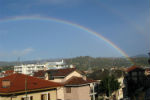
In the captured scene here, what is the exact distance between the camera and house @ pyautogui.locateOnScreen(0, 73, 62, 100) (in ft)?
54.0

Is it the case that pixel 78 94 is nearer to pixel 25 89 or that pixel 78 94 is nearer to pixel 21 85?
pixel 21 85

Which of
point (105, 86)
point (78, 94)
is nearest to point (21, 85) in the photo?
point (78, 94)

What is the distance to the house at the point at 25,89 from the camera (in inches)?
648

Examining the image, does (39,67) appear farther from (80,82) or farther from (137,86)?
(80,82)

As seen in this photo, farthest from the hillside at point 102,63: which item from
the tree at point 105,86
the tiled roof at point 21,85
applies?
the tiled roof at point 21,85

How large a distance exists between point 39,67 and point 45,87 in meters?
115

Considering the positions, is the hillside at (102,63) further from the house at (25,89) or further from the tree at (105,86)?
the house at (25,89)

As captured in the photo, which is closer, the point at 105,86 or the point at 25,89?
the point at 25,89

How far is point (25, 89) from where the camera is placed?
1684cm

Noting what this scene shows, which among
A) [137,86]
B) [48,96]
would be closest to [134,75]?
[137,86]

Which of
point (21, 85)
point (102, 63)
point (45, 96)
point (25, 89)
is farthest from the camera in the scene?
point (102, 63)

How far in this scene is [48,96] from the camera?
1931cm

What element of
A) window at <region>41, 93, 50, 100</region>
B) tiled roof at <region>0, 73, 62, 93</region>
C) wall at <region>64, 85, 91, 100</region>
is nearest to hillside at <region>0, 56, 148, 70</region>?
→ wall at <region>64, 85, 91, 100</region>

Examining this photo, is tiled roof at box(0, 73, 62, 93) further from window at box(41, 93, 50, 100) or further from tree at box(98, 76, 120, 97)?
tree at box(98, 76, 120, 97)
